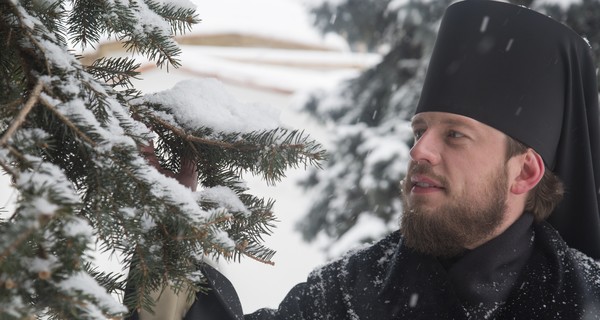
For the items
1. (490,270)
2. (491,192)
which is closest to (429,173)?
(491,192)

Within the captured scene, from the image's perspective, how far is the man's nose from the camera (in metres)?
1.88

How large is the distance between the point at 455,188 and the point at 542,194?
1.00ft

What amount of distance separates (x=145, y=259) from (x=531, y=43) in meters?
1.42

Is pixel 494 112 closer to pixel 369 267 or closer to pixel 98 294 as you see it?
pixel 369 267

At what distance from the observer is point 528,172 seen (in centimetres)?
203

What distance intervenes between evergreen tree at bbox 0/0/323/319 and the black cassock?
17.1 inches

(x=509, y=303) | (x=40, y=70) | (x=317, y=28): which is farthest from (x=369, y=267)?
(x=317, y=28)

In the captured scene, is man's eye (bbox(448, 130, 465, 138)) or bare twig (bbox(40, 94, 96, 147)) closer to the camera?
bare twig (bbox(40, 94, 96, 147))

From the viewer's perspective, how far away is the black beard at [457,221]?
1.90 metres

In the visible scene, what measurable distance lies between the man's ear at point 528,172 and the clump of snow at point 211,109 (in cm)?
91

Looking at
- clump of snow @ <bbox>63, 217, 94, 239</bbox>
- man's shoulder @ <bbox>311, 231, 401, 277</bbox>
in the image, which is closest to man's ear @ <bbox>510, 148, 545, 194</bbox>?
man's shoulder @ <bbox>311, 231, 401, 277</bbox>

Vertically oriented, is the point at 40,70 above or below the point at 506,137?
below

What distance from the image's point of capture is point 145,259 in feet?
3.54

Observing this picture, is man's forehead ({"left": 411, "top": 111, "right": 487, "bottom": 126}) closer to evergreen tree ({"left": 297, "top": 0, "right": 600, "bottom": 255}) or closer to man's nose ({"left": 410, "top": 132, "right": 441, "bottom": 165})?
man's nose ({"left": 410, "top": 132, "right": 441, "bottom": 165})
